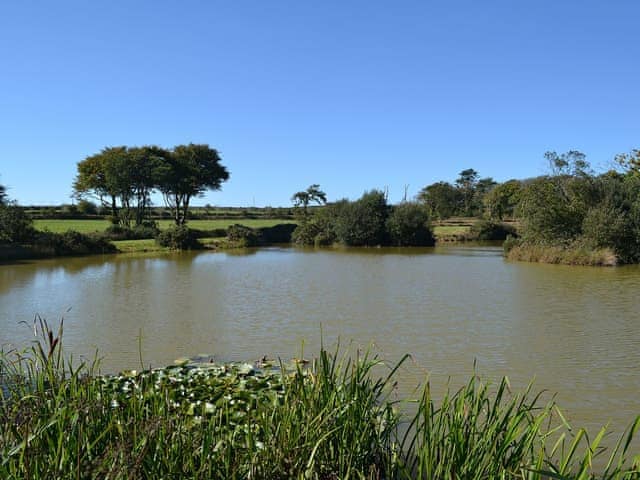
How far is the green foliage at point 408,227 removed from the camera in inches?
1912

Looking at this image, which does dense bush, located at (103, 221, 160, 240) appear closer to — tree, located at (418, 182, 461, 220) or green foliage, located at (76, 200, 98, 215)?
green foliage, located at (76, 200, 98, 215)

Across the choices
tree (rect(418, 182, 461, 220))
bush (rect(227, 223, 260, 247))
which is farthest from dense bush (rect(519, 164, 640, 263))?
tree (rect(418, 182, 461, 220))

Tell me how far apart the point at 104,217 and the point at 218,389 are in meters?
56.7

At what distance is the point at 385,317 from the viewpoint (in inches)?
612

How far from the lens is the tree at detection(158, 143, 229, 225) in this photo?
52500 millimetres

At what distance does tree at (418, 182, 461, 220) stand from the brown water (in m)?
50.2

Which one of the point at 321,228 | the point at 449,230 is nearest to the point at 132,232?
the point at 321,228

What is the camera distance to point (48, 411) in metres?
3.90

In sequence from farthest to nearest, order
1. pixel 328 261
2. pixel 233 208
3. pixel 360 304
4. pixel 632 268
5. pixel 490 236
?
pixel 233 208, pixel 490 236, pixel 328 261, pixel 632 268, pixel 360 304

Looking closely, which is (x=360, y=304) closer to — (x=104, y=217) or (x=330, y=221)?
(x=330, y=221)

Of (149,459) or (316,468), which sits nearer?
(149,459)

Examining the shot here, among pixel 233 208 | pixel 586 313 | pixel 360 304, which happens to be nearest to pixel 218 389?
pixel 360 304

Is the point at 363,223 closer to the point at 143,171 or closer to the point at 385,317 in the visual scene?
the point at 143,171

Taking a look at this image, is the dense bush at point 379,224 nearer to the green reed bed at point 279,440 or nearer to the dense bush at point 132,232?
the dense bush at point 132,232
